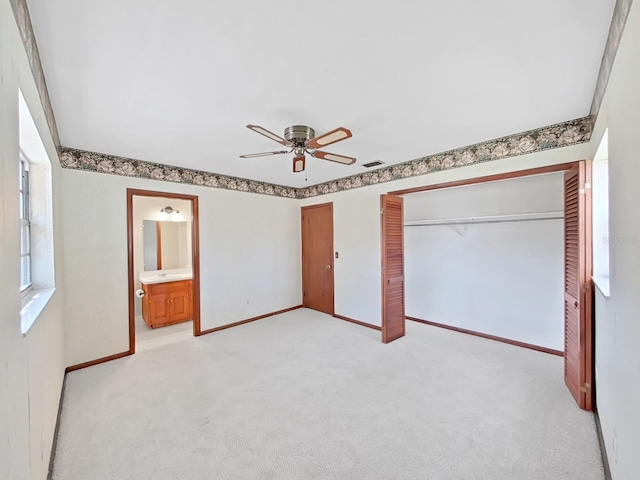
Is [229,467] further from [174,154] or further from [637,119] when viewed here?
[174,154]

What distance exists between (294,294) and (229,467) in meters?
3.68

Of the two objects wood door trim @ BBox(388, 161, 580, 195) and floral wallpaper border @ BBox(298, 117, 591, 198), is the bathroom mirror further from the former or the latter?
wood door trim @ BBox(388, 161, 580, 195)

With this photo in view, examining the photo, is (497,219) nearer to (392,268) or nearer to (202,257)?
(392,268)

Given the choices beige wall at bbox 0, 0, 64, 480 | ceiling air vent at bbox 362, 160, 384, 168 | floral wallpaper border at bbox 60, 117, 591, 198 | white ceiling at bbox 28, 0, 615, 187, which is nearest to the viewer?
beige wall at bbox 0, 0, 64, 480

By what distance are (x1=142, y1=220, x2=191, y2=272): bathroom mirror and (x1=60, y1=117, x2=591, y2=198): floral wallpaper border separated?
5.60 feet

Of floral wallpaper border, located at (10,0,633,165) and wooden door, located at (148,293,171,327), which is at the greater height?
floral wallpaper border, located at (10,0,633,165)

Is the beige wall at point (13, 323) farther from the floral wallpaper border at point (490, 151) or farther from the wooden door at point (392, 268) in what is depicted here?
the floral wallpaper border at point (490, 151)

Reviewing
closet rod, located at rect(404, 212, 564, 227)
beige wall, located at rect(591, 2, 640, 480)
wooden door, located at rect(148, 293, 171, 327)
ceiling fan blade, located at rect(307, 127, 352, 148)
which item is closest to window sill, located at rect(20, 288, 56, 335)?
ceiling fan blade, located at rect(307, 127, 352, 148)

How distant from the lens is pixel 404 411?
219 centimetres

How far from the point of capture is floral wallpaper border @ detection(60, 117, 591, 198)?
100 inches

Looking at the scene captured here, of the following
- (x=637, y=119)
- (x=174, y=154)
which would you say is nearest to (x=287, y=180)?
(x=174, y=154)

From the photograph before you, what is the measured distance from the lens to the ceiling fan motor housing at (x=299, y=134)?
2.38 meters

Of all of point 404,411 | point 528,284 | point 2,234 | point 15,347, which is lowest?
point 404,411

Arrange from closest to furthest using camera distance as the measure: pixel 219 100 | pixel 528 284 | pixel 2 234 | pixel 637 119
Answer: pixel 2 234 → pixel 637 119 → pixel 219 100 → pixel 528 284
